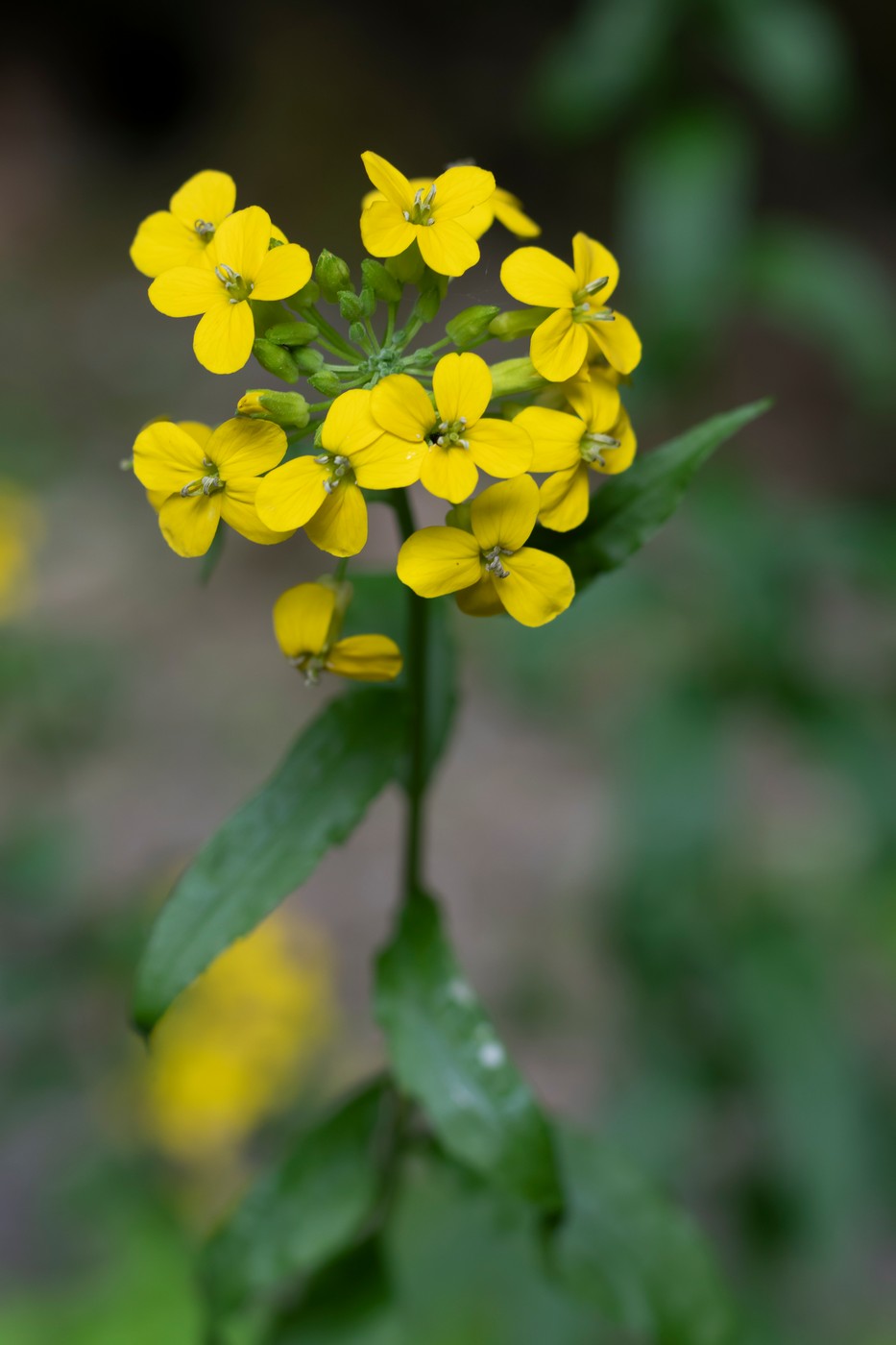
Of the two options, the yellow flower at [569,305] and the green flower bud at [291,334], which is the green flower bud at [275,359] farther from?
the yellow flower at [569,305]

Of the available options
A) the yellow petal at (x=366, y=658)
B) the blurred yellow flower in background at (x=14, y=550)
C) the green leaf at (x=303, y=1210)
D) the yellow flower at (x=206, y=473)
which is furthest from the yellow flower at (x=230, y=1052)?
the yellow flower at (x=206, y=473)

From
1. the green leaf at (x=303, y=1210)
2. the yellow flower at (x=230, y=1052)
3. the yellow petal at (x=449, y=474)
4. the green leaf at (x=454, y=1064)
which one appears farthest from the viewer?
the yellow flower at (x=230, y=1052)

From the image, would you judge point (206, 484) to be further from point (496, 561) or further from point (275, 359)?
point (496, 561)

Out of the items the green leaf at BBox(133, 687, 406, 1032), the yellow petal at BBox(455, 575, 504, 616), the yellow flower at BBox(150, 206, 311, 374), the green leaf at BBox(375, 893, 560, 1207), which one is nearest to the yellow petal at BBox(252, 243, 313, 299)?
the yellow flower at BBox(150, 206, 311, 374)

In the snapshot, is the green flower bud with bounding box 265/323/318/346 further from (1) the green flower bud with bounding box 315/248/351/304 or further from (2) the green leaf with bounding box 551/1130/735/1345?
(2) the green leaf with bounding box 551/1130/735/1345

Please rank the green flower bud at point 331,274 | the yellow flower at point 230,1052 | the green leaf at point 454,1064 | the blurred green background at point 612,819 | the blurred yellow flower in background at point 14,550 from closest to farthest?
the green flower bud at point 331,274 < the green leaf at point 454,1064 < the blurred green background at point 612,819 < the yellow flower at point 230,1052 < the blurred yellow flower in background at point 14,550

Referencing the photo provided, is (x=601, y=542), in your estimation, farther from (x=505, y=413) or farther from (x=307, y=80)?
(x=307, y=80)

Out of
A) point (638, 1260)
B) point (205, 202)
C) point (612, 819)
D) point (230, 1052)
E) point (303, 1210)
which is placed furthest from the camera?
point (612, 819)

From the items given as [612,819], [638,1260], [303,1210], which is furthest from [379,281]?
[612,819]
